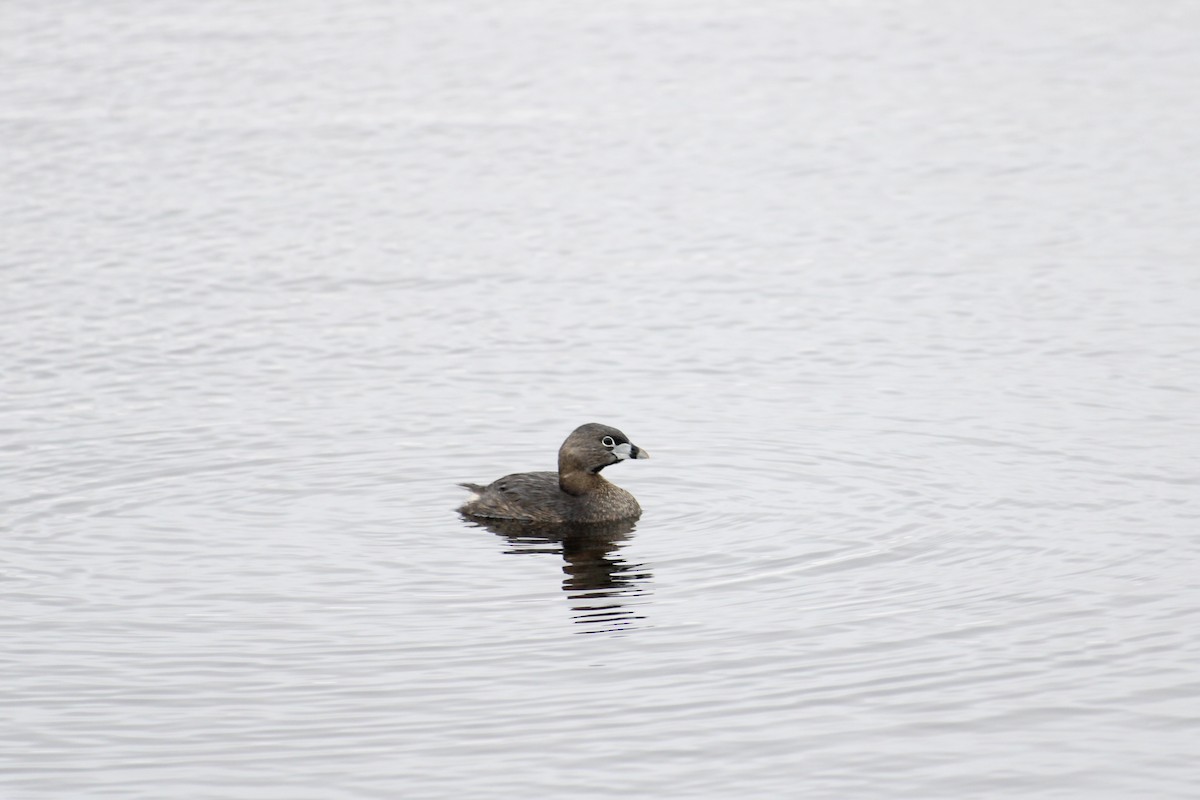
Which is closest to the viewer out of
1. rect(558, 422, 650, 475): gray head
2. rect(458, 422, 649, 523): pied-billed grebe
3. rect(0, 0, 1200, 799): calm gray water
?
rect(0, 0, 1200, 799): calm gray water

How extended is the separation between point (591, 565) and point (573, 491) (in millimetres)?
1818

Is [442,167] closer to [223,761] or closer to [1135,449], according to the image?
[1135,449]

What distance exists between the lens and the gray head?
59.8ft

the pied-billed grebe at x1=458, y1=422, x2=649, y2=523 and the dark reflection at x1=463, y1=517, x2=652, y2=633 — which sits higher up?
the pied-billed grebe at x1=458, y1=422, x2=649, y2=523

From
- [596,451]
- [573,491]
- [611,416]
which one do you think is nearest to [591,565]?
[573,491]

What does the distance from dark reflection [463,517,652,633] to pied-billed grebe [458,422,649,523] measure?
10cm

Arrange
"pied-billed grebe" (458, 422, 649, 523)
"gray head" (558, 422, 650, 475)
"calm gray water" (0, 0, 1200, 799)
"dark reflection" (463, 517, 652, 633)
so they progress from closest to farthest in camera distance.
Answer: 1. "calm gray water" (0, 0, 1200, 799)
2. "dark reflection" (463, 517, 652, 633)
3. "pied-billed grebe" (458, 422, 649, 523)
4. "gray head" (558, 422, 650, 475)

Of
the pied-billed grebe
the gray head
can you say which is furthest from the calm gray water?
the gray head

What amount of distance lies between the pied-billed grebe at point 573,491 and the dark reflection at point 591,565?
0.10 meters

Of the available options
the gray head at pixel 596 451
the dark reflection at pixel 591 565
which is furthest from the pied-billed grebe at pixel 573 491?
the dark reflection at pixel 591 565

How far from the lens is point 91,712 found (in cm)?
1314

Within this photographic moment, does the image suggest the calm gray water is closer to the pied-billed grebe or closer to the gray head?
the pied-billed grebe

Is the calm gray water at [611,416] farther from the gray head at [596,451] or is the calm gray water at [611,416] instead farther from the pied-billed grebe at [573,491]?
the gray head at [596,451]

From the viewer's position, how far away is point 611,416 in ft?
69.1
